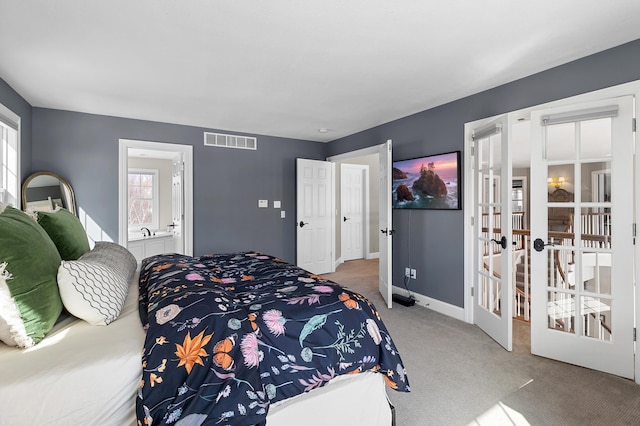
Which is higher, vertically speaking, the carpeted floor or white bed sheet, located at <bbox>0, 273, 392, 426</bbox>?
white bed sheet, located at <bbox>0, 273, 392, 426</bbox>

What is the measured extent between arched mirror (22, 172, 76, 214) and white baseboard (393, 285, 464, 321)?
4.48 metres

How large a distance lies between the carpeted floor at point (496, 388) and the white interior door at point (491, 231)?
24cm

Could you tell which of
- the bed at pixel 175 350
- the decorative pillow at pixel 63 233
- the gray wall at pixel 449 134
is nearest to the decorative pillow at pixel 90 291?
the bed at pixel 175 350

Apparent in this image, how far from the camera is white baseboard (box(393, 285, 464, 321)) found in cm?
348

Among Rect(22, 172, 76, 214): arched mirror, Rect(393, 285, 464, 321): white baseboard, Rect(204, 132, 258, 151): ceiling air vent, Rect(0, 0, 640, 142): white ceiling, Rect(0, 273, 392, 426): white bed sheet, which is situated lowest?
Rect(393, 285, 464, 321): white baseboard

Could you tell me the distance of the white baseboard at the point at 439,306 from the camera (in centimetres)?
348

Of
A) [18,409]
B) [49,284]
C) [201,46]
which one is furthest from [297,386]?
[201,46]

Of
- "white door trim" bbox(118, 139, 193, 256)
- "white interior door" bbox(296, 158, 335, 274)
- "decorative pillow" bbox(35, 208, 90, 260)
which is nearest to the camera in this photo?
"decorative pillow" bbox(35, 208, 90, 260)

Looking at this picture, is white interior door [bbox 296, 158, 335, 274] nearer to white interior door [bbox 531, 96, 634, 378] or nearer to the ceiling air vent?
the ceiling air vent

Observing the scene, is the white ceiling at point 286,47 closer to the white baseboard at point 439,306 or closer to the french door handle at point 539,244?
the french door handle at point 539,244

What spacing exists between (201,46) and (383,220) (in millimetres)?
2859

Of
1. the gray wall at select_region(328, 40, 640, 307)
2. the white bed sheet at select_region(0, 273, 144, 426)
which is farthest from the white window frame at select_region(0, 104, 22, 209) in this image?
the gray wall at select_region(328, 40, 640, 307)

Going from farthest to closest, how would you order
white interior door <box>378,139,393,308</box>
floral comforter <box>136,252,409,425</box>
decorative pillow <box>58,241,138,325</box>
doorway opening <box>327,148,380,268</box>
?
doorway opening <box>327,148,380,268</box> < white interior door <box>378,139,393,308</box> < decorative pillow <box>58,241,138,325</box> < floral comforter <box>136,252,409,425</box>

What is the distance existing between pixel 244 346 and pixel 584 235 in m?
2.76
